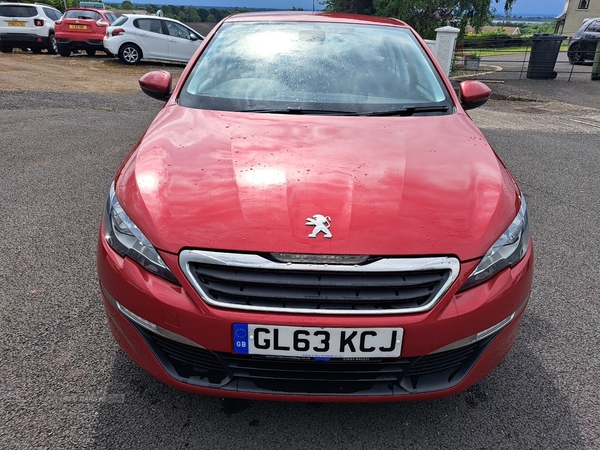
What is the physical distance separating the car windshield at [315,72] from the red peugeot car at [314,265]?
47 cm

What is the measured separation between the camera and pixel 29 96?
8.65 metres

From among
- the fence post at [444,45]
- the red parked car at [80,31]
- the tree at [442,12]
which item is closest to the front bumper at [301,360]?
the fence post at [444,45]

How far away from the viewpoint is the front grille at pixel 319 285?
5.20 feet

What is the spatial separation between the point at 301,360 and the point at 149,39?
14905 millimetres

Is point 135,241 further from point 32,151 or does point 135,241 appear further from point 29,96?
point 29,96

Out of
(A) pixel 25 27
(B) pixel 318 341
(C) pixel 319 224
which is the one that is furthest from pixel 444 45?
(A) pixel 25 27

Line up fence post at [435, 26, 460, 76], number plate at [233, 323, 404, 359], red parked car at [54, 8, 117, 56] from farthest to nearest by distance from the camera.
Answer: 1. red parked car at [54, 8, 117, 56]
2. fence post at [435, 26, 460, 76]
3. number plate at [233, 323, 404, 359]

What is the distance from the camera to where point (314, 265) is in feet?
5.23

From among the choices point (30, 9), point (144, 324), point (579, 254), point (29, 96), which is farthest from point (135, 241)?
point (30, 9)

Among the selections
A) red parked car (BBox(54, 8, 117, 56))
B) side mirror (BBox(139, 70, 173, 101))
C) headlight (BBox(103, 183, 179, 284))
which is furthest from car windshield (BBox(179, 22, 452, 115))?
red parked car (BBox(54, 8, 117, 56))

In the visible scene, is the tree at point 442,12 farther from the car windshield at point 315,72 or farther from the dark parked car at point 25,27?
the car windshield at point 315,72

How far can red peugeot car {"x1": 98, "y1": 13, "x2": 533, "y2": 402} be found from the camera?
1.59m

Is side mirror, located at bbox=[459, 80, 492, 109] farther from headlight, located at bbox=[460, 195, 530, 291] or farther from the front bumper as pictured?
the front bumper

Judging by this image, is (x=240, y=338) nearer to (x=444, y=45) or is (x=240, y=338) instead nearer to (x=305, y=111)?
(x=305, y=111)
